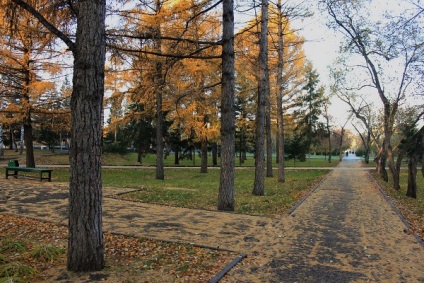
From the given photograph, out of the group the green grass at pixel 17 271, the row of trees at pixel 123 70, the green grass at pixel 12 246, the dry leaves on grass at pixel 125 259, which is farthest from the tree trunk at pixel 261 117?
the green grass at pixel 17 271

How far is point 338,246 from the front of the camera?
586 centimetres

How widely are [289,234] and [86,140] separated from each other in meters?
4.27

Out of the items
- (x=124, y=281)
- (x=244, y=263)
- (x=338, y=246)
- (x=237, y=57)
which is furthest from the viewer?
(x=237, y=57)

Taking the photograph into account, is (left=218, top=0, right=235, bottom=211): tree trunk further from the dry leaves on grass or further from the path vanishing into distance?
the dry leaves on grass

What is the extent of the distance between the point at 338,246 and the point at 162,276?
320cm

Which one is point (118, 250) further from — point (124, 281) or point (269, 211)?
point (269, 211)

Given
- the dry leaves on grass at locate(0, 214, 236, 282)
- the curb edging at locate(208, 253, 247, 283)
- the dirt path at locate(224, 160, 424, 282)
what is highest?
the dry leaves on grass at locate(0, 214, 236, 282)

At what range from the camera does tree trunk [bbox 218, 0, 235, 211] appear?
8406 mm

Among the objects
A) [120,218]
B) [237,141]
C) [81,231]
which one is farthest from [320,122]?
[81,231]

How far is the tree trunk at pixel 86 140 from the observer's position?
162 inches

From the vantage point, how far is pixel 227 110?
8414 millimetres

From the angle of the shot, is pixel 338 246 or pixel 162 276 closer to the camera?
pixel 162 276

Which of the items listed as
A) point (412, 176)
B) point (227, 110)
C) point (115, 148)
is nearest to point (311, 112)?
point (115, 148)

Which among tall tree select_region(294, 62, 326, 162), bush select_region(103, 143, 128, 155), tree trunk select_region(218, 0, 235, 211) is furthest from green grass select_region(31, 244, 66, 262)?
tall tree select_region(294, 62, 326, 162)
